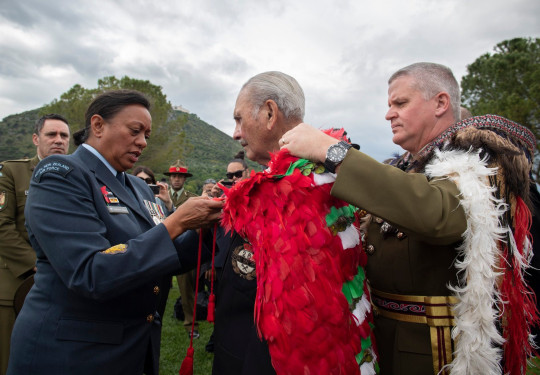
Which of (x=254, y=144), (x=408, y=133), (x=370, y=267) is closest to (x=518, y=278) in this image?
(x=370, y=267)

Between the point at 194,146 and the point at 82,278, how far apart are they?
2331 inches

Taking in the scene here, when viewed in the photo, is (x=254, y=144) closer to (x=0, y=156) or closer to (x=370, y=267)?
(x=370, y=267)

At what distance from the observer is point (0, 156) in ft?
133

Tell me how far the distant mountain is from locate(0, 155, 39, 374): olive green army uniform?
2719 cm

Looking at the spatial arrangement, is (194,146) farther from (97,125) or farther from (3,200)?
(97,125)

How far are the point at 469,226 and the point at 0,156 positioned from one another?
5078cm

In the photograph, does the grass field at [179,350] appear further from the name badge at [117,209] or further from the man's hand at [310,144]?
the man's hand at [310,144]

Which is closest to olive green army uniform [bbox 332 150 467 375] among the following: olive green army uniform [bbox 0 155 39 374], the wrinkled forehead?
olive green army uniform [bbox 0 155 39 374]

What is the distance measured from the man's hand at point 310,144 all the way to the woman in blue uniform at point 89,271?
623mm

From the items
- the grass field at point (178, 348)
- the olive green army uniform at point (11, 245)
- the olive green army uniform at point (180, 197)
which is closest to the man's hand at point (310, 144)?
the olive green army uniform at point (11, 245)

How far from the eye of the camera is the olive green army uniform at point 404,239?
1.45m

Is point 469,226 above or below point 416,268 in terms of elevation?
above

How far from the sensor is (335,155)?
1.57m

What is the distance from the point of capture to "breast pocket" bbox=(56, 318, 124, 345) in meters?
1.86
